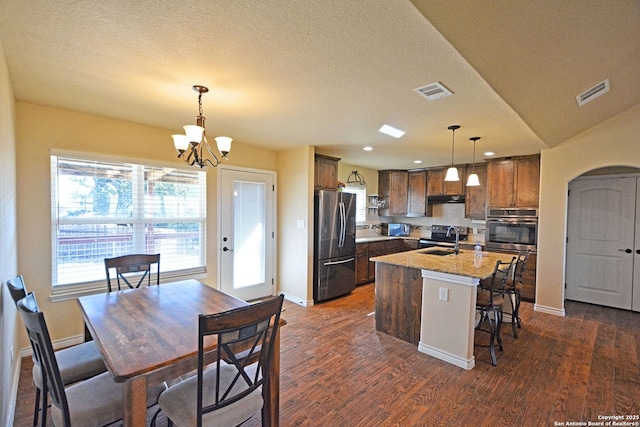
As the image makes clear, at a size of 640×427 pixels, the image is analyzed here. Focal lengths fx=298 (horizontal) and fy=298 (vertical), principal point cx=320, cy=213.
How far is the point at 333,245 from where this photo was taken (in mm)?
4785

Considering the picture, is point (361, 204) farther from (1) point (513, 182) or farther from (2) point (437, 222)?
(1) point (513, 182)

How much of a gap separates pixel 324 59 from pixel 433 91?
3.19 feet

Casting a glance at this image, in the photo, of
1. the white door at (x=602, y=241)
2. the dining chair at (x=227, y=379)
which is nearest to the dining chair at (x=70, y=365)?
the dining chair at (x=227, y=379)

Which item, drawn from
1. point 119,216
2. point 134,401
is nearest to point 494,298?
point 134,401

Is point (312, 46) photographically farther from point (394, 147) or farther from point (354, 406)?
point (394, 147)

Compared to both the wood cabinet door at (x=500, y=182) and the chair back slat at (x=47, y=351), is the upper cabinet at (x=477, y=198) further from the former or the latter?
the chair back slat at (x=47, y=351)

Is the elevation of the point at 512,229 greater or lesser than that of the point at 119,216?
lesser

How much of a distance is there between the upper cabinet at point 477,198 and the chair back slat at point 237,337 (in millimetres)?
5194

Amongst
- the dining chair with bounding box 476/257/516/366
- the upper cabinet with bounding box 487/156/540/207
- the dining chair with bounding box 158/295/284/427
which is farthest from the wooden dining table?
the upper cabinet with bounding box 487/156/540/207

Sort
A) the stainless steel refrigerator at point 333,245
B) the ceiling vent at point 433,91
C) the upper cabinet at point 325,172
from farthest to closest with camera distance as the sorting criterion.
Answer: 1. the upper cabinet at point 325,172
2. the stainless steel refrigerator at point 333,245
3. the ceiling vent at point 433,91

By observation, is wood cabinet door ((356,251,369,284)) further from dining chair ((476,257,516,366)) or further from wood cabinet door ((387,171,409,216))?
dining chair ((476,257,516,366))

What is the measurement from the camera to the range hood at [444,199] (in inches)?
241

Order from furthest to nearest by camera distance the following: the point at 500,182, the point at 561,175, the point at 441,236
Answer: the point at 441,236 < the point at 500,182 < the point at 561,175

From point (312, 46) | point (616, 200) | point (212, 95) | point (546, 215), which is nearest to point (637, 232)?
point (616, 200)
